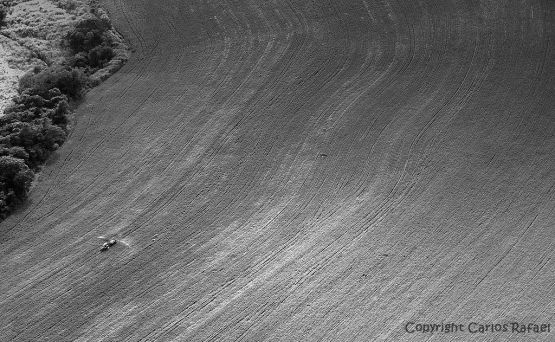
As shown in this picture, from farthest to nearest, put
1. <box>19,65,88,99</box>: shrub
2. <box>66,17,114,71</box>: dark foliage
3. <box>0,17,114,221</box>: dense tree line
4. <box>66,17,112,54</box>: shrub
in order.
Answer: <box>66,17,112,54</box>: shrub
<box>66,17,114,71</box>: dark foliage
<box>19,65,88,99</box>: shrub
<box>0,17,114,221</box>: dense tree line

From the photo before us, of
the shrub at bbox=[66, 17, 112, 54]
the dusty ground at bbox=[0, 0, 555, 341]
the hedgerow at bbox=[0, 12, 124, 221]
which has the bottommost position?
the dusty ground at bbox=[0, 0, 555, 341]

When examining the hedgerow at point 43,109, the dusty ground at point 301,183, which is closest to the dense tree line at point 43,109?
the hedgerow at point 43,109

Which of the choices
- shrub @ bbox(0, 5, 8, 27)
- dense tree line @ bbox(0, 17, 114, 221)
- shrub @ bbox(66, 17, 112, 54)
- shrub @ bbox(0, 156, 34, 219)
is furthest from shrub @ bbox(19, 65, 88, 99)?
shrub @ bbox(0, 5, 8, 27)

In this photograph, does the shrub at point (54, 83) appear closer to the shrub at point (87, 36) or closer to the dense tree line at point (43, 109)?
the dense tree line at point (43, 109)

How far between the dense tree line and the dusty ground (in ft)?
2.39

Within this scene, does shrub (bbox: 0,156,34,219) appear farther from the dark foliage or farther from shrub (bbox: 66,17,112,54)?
shrub (bbox: 66,17,112,54)

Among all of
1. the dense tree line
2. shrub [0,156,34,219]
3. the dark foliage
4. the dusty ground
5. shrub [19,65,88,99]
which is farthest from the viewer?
the dark foliage

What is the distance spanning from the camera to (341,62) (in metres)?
36.5

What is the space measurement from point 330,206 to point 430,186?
14.2ft

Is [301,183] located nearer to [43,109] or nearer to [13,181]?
[13,181]

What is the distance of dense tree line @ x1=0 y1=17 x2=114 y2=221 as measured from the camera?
1163 inches

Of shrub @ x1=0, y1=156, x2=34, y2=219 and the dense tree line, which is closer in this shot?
shrub @ x1=0, y1=156, x2=34, y2=219

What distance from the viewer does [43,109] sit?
33156 millimetres

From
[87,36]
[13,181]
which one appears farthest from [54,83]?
[13,181]
